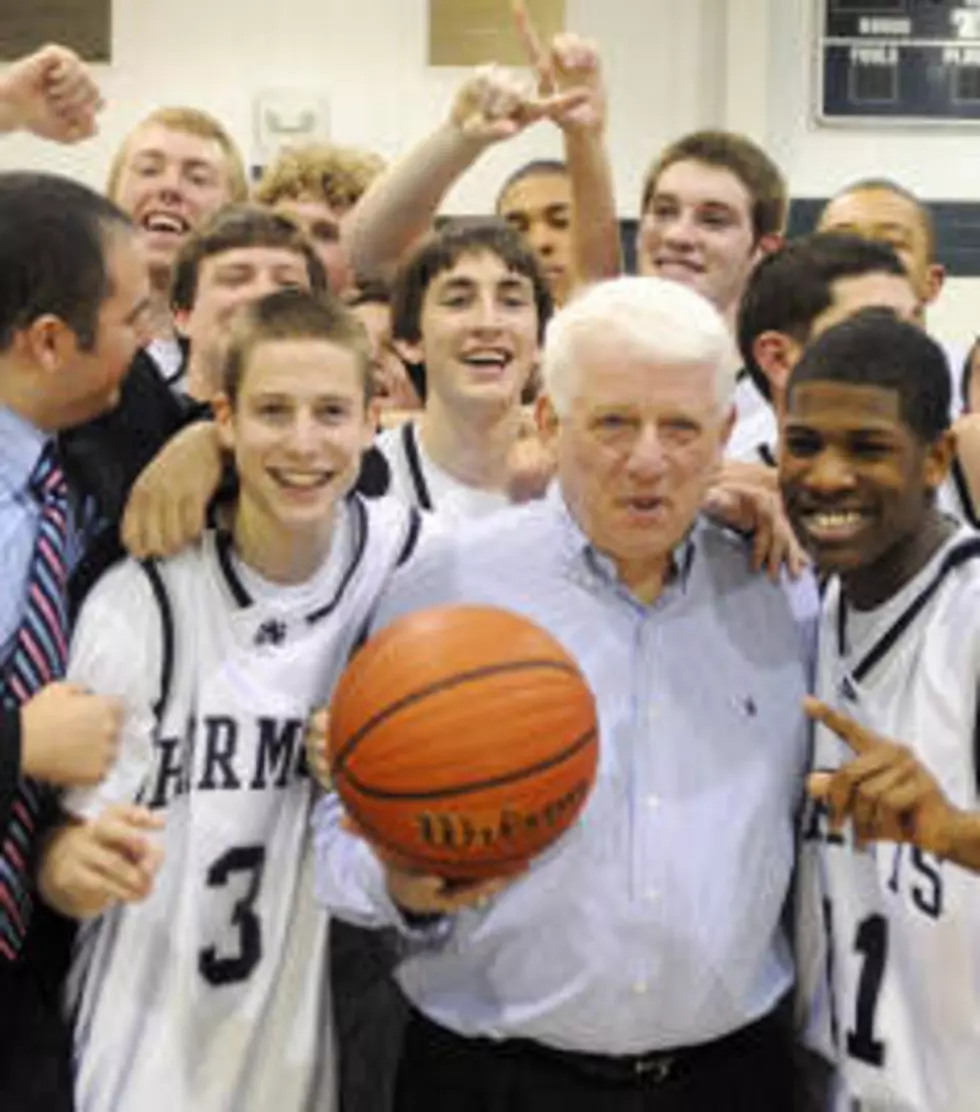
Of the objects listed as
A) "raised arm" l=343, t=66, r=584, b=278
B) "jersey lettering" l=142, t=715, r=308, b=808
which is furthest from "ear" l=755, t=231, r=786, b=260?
"jersey lettering" l=142, t=715, r=308, b=808

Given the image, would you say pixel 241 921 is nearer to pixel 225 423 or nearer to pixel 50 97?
pixel 225 423

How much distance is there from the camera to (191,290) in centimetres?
290

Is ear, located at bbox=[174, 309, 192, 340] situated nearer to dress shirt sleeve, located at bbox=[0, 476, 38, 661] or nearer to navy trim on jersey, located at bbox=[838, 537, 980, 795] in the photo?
dress shirt sleeve, located at bbox=[0, 476, 38, 661]

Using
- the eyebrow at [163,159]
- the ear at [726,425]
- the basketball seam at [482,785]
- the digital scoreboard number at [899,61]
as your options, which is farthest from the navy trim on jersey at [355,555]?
the digital scoreboard number at [899,61]

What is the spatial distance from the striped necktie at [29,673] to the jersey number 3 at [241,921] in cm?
24

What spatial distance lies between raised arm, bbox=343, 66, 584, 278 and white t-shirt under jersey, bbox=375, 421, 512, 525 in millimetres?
708

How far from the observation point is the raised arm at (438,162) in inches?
122

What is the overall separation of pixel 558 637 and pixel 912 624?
0.45 meters

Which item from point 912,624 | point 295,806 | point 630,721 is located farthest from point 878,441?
point 295,806

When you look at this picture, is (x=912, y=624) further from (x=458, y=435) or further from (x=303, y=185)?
(x=303, y=185)

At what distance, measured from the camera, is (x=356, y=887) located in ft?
6.58

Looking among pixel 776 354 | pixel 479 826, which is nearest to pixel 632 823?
pixel 479 826

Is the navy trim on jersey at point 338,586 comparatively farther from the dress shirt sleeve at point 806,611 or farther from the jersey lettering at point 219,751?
the dress shirt sleeve at point 806,611

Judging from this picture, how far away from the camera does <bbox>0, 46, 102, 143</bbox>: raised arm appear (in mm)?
2664
